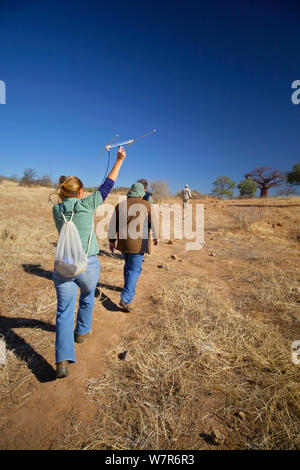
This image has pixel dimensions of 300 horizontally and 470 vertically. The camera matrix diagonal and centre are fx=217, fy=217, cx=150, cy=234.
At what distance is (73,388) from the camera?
188 cm

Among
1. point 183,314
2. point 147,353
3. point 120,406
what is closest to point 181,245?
point 183,314

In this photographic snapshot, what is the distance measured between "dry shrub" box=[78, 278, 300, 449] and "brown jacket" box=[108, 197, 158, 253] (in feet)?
3.51

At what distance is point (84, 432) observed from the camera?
1.52m

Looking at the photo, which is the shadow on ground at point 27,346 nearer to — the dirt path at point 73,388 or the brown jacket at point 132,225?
the dirt path at point 73,388

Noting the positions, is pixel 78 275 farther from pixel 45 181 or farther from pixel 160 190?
pixel 45 181

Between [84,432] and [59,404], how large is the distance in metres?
0.33

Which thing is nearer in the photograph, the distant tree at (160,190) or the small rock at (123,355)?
the small rock at (123,355)

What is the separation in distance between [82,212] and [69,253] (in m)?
0.38

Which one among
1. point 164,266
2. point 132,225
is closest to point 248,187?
point 164,266

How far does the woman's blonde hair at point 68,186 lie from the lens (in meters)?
1.86

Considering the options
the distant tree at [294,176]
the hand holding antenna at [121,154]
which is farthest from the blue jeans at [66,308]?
the distant tree at [294,176]

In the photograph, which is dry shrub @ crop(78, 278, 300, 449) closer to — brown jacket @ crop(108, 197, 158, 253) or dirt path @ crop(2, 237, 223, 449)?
dirt path @ crop(2, 237, 223, 449)

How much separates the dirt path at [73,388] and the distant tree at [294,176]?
29.6 meters

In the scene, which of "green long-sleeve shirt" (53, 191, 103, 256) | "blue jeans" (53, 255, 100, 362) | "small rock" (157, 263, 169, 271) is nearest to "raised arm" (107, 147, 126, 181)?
"green long-sleeve shirt" (53, 191, 103, 256)
